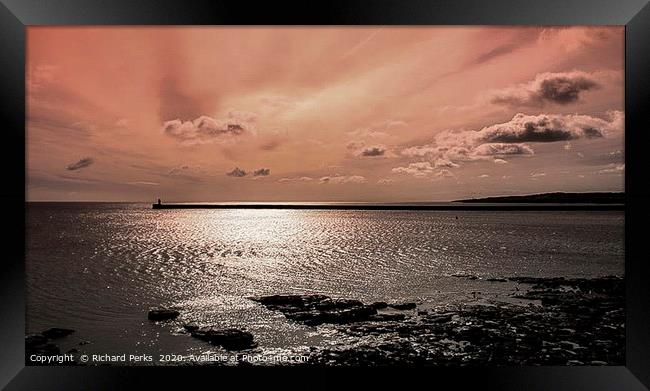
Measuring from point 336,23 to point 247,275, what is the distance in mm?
14088

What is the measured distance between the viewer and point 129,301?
485 inches

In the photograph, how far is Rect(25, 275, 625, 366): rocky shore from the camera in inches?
238

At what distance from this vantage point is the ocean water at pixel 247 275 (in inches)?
321

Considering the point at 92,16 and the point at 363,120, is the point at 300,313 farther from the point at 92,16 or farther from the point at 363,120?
the point at 363,120

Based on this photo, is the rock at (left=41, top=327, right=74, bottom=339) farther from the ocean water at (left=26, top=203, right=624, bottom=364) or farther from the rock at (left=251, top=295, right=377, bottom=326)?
the rock at (left=251, top=295, right=377, bottom=326)

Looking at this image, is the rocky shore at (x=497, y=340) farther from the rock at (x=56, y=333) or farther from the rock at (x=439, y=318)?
the rock at (x=56, y=333)

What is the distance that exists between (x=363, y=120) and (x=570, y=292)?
51.8 feet

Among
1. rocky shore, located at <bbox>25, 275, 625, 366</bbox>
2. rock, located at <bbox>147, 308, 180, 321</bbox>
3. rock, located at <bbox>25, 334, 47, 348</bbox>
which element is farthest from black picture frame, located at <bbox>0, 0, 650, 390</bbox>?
rock, located at <bbox>147, 308, 180, 321</bbox>

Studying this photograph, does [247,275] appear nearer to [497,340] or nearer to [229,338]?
[229,338]

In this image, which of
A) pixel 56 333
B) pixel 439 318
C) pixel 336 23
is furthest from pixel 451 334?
pixel 56 333

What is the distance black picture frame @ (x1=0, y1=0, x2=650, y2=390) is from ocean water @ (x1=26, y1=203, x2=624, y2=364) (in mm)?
1612

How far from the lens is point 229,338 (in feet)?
22.4
